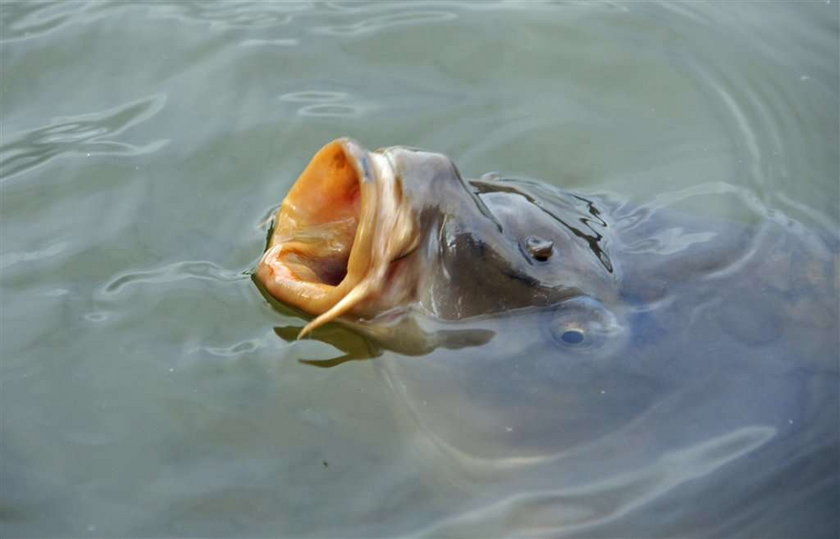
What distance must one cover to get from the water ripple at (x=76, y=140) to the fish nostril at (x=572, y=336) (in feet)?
7.86

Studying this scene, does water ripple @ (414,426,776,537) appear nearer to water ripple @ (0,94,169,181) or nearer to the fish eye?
the fish eye

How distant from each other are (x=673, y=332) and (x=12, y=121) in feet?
11.1

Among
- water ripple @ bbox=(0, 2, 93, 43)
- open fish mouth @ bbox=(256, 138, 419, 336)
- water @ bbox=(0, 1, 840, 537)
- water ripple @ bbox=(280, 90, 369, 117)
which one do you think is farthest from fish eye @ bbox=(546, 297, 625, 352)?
water ripple @ bbox=(0, 2, 93, 43)

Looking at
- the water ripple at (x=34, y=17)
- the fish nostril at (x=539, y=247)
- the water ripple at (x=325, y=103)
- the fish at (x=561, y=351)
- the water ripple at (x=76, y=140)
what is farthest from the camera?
the water ripple at (x=34, y=17)

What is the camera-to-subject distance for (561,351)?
3.75m

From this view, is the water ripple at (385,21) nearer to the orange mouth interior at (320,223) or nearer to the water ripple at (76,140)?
the water ripple at (76,140)

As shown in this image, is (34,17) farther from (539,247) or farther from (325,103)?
(539,247)

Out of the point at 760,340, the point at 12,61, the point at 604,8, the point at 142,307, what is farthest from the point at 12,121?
the point at 760,340

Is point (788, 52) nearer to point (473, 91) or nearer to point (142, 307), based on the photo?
point (473, 91)

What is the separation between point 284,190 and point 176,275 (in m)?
0.74

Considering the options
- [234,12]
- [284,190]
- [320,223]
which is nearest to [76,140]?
[284,190]

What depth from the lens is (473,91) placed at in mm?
5715

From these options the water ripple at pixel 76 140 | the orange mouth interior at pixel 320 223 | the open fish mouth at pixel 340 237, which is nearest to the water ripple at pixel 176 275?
the open fish mouth at pixel 340 237

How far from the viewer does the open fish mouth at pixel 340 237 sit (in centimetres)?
339
